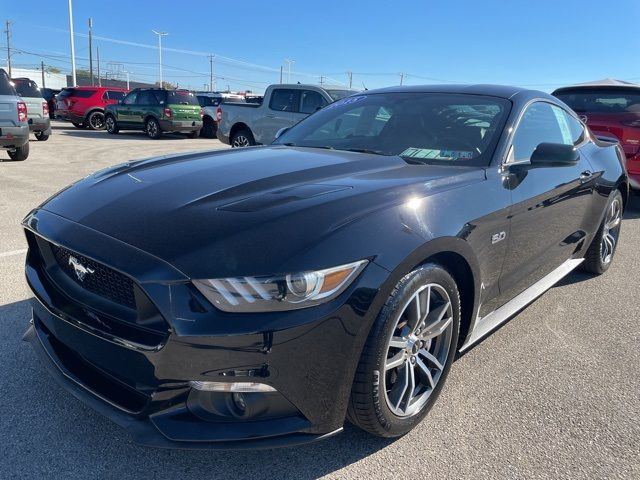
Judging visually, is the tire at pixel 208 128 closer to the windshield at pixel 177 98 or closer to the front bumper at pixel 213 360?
the windshield at pixel 177 98

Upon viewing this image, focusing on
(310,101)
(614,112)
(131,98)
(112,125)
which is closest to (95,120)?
(112,125)

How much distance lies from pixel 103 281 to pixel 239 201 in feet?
2.02

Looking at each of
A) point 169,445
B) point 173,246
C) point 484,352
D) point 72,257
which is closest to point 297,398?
point 169,445

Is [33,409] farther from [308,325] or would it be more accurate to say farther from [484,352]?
[484,352]

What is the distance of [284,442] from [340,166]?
1.43m

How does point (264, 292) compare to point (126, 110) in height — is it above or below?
above

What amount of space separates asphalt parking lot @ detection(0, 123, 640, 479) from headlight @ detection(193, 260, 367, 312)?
0.75 metres

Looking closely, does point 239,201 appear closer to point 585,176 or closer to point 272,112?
point 585,176

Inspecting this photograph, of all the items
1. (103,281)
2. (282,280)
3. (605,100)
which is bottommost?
(103,281)

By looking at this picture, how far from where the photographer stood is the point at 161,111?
1764 centimetres

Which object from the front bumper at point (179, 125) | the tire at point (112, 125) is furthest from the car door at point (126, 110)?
the front bumper at point (179, 125)

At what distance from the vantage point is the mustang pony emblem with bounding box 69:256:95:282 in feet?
6.71

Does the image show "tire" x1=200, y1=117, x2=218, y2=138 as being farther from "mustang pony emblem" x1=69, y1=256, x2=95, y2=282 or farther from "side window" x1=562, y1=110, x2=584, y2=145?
"mustang pony emblem" x1=69, y1=256, x2=95, y2=282

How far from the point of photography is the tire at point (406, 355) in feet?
6.59
